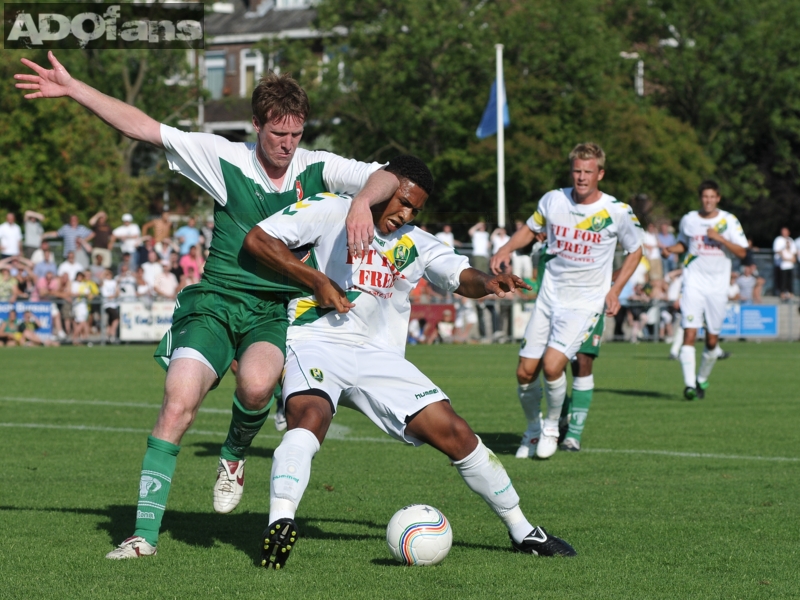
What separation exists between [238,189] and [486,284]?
4.56 feet

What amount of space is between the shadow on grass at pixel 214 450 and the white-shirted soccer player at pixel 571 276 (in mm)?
2086

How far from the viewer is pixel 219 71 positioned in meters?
64.5

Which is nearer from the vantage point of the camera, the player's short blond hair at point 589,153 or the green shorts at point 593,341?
the player's short blond hair at point 589,153

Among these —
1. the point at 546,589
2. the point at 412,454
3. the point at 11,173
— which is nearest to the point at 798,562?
the point at 546,589

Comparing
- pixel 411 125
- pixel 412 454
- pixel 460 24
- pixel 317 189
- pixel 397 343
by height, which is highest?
pixel 460 24

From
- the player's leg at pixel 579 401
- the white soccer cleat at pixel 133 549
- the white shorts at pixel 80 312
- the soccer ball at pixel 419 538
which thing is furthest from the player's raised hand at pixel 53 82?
the white shorts at pixel 80 312

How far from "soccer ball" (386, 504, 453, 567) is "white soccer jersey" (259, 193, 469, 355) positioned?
875mm

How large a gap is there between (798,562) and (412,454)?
449cm

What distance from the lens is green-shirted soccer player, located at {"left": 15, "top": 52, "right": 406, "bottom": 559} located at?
607cm

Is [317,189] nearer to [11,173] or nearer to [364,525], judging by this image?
[364,525]

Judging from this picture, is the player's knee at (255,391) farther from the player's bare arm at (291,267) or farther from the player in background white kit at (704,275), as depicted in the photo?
the player in background white kit at (704,275)

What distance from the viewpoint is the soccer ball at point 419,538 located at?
5844 millimetres

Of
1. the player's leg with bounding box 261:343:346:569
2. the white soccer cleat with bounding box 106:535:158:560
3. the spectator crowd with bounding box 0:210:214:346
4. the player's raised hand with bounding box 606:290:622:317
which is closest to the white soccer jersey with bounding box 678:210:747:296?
the player's raised hand with bounding box 606:290:622:317

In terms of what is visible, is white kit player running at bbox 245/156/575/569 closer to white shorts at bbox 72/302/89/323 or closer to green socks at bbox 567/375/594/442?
green socks at bbox 567/375/594/442
